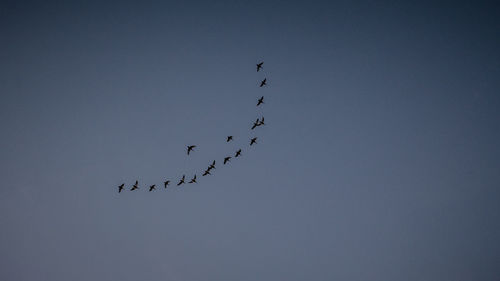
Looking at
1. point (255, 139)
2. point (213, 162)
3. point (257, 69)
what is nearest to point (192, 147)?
point (213, 162)

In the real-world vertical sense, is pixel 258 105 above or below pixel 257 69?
below

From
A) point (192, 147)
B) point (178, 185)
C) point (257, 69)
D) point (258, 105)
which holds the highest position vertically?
point (257, 69)

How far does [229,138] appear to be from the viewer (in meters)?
32.3

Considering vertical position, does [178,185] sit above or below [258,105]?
below

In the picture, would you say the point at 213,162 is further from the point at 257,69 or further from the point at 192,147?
the point at 257,69

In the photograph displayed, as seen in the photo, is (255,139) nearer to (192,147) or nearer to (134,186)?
(192,147)

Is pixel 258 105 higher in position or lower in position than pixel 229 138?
higher

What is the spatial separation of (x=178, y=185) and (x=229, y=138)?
620 centimetres

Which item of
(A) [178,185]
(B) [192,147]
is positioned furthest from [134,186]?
(B) [192,147]

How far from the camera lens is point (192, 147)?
32500mm

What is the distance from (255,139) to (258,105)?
114 inches

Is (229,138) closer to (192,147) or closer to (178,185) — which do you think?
(192,147)

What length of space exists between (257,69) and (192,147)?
8.45m

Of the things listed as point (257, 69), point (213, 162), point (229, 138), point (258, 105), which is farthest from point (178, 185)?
point (257, 69)
